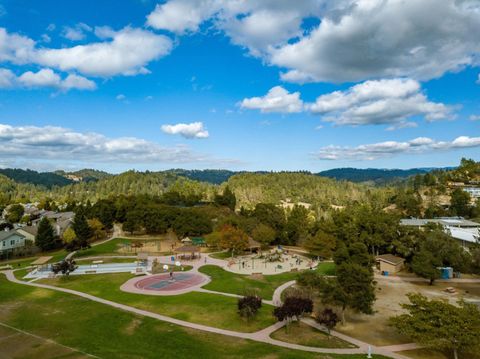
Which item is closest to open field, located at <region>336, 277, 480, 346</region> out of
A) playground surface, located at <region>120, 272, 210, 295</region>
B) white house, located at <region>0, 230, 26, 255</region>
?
playground surface, located at <region>120, 272, 210, 295</region>

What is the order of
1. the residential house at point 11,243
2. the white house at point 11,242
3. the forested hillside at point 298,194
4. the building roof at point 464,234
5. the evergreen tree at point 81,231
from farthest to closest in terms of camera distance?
1. the forested hillside at point 298,194
2. the evergreen tree at point 81,231
3. the white house at point 11,242
4. the residential house at point 11,243
5. the building roof at point 464,234

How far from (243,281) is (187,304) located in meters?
11.8

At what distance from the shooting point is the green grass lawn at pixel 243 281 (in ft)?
141

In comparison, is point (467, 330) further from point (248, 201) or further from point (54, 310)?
point (248, 201)

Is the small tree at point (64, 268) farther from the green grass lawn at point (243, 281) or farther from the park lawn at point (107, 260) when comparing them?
the green grass lawn at point (243, 281)

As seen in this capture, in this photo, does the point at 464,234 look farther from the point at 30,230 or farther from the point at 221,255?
the point at 30,230

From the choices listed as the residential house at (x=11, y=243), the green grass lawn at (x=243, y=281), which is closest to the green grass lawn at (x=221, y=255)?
the green grass lawn at (x=243, y=281)

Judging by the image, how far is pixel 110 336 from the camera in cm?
2811

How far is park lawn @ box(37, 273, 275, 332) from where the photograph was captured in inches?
1258

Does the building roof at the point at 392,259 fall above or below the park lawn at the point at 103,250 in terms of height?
above

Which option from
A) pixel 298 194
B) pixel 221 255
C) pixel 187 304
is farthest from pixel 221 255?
pixel 298 194

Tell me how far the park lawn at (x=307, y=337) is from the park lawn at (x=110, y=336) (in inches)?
84.0

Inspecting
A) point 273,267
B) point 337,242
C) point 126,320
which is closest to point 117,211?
point 273,267

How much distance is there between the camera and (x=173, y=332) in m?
29.2
